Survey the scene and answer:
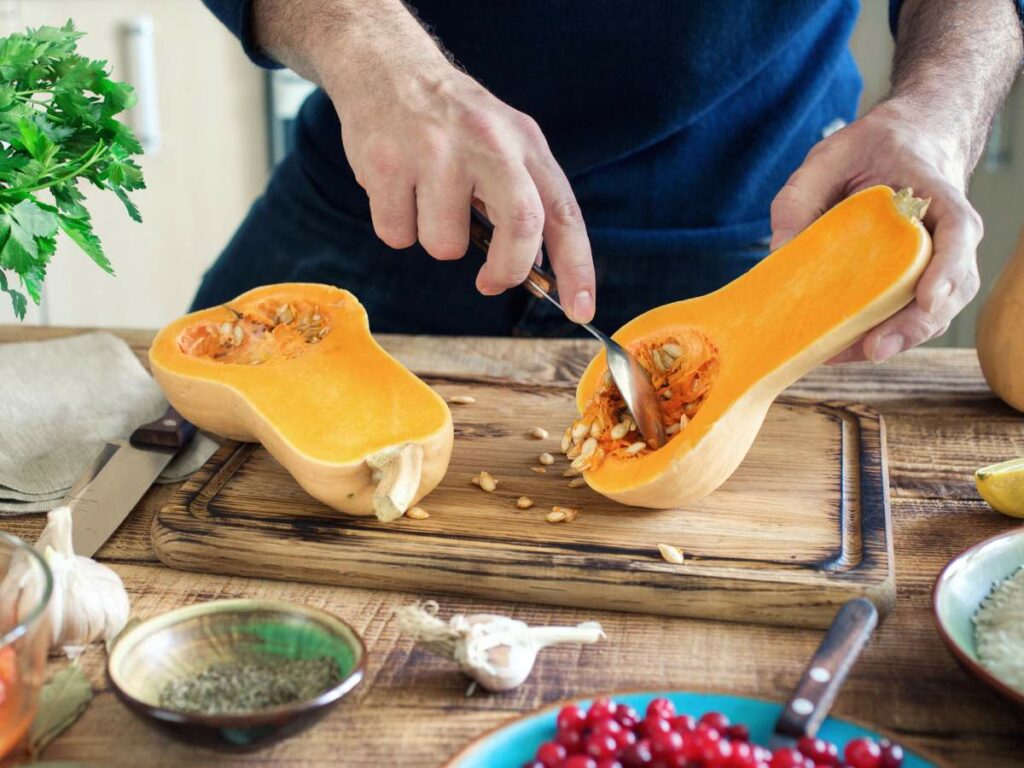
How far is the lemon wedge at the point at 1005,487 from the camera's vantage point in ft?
3.62

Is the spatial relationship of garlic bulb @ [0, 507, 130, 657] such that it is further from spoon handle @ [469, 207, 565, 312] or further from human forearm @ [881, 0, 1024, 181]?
human forearm @ [881, 0, 1024, 181]

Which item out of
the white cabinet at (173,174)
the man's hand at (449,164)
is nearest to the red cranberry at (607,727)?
the man's hand at (449,164)

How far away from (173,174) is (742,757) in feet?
10.6

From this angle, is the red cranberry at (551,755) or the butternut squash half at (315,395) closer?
the red cranberry at (551,755)

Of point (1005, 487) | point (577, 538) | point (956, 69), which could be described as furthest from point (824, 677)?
point (956, 69)

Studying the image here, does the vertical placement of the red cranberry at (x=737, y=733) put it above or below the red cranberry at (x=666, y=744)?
below

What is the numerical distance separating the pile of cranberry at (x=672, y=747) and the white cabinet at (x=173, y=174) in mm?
2931

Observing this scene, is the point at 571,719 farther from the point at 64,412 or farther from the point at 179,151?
the point at 179,151

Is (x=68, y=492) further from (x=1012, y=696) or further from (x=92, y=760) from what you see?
(x=1012, y=696)

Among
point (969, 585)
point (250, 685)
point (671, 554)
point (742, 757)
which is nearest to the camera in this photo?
point (742, 757)

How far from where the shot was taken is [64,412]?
1357 mm

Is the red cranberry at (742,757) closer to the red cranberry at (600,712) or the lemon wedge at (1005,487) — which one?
the red cranberry at (600,712)

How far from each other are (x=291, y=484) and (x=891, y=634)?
60cm

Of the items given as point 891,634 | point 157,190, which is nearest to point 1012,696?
point 891,634
